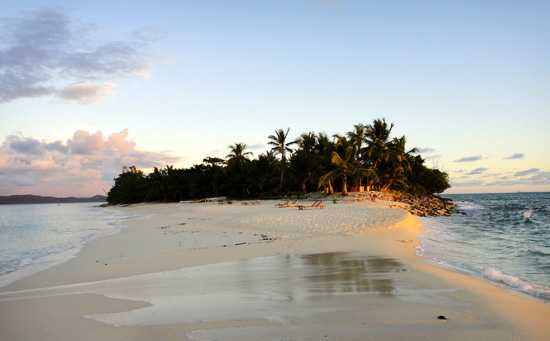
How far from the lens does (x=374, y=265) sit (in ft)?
32.2

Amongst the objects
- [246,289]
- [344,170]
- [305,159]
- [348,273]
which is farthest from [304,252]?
[305,159]

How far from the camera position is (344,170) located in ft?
161

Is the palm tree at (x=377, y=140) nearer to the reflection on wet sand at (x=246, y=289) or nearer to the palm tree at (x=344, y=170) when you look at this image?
the palm tree at (x=344, y=170)

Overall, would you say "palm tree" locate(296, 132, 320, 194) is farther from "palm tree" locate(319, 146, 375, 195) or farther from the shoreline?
the shoreline

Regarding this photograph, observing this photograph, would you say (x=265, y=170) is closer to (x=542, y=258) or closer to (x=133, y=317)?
(x=542, y=258)

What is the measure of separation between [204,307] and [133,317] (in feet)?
3.40

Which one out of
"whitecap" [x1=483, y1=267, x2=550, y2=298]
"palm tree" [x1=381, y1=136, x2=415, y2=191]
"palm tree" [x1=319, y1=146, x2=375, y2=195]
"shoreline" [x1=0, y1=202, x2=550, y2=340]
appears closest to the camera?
"shoreline" [x1=0, y1=202, x2=550, y2=340]

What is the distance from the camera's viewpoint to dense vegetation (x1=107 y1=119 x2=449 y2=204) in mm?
51750

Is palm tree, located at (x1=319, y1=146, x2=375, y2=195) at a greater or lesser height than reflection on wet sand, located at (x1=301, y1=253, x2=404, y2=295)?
greater

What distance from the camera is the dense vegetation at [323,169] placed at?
5175 cm

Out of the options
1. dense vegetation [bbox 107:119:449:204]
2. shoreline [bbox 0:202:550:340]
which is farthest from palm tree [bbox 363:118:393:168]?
shoreline [bbox 0:202:550:340]

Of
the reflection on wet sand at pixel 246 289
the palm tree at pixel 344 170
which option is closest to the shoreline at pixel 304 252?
the reflection on wet sand at pixel 246 289

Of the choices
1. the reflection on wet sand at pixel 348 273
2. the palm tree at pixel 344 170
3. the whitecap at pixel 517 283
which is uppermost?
the palm tree at pixel 344 170

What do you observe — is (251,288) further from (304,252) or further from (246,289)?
(304,252)
